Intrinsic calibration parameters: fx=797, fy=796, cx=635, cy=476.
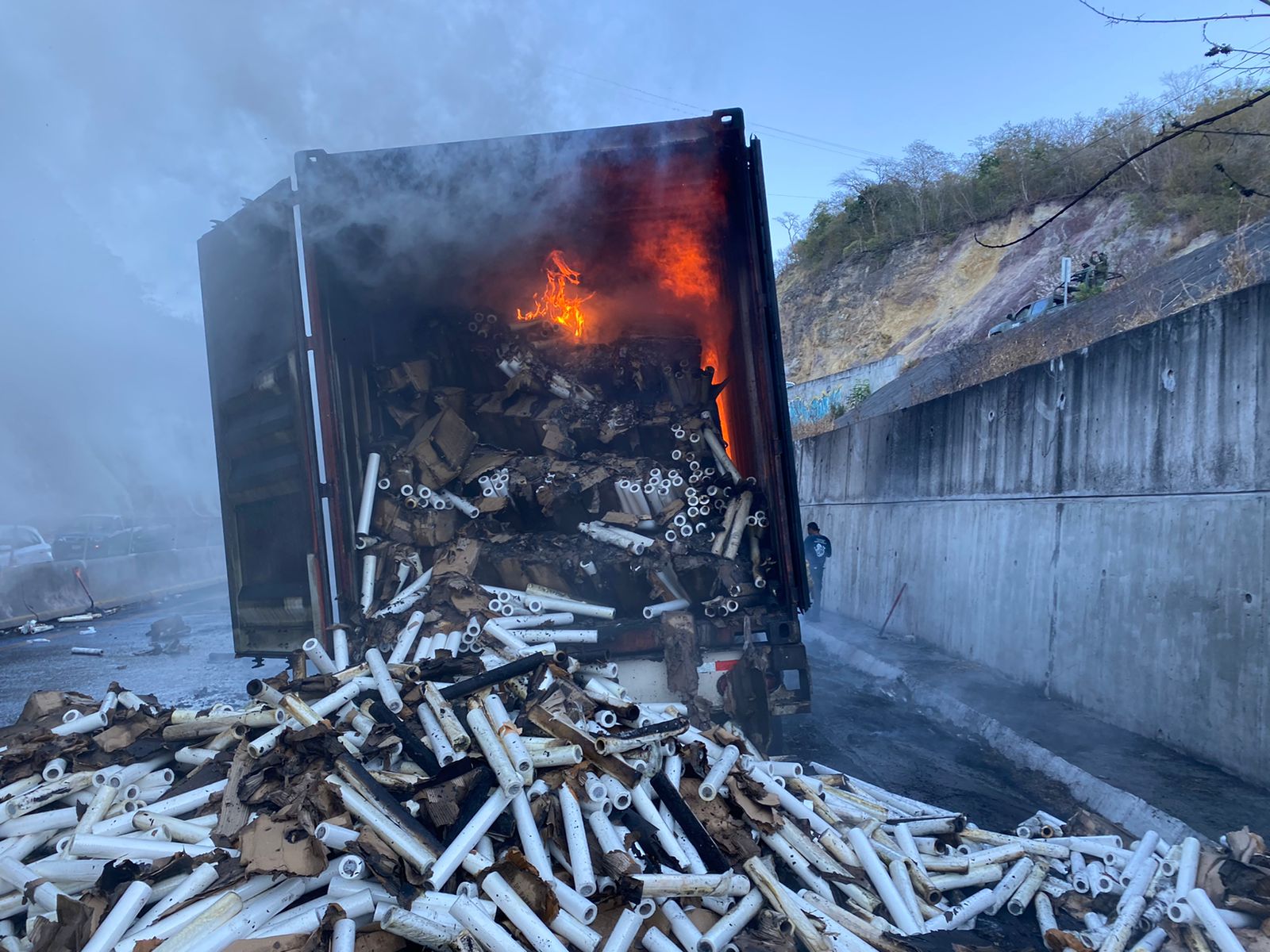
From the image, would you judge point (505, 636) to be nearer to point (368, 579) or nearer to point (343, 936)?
point (368, 579)

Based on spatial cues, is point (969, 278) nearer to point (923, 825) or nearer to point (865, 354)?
point (865, 354)

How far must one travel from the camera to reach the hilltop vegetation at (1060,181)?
16.1 metres

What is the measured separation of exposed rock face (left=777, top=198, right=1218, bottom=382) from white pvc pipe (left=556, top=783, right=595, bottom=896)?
664 inches

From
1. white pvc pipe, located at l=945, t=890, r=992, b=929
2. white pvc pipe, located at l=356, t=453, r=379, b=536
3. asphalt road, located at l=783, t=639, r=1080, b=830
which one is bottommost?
asphalt road, located at l=783, t=639, r=1080, b=830

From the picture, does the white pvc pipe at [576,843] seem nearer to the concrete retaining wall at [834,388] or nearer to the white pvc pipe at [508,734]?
the white pvc pipe at [508,734]

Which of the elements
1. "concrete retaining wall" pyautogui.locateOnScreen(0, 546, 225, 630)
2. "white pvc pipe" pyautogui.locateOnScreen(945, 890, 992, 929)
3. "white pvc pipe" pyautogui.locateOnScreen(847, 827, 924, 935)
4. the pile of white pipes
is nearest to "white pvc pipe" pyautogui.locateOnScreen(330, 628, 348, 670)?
the pile of white pipes

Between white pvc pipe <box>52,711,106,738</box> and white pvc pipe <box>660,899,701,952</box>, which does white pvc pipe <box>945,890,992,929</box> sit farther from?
white pvc pipe <box>52,711,106,738</box>

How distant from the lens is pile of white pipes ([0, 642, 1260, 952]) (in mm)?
2936

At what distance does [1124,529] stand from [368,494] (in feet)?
19.7

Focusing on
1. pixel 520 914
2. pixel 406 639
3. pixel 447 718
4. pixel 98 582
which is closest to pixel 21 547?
pixel 98 582

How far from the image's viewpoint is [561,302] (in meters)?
7.19

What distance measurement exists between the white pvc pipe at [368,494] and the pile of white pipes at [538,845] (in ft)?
4.54

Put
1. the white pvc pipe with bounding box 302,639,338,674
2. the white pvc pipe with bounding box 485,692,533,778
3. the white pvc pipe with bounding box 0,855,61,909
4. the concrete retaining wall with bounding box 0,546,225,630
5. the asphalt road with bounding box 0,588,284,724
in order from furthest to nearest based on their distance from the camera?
the concrete retaining wall with bounding box 0,546,225,630
the asphalt road with bounding box 0,588,284,724
the white pvc pipe with bounding box 302,639,338,674
the white pvc pipe with bounding box 485,692,533,778
the white pvc pipe with bounding box 0,855,61,909

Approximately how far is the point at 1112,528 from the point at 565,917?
5.81 metres
